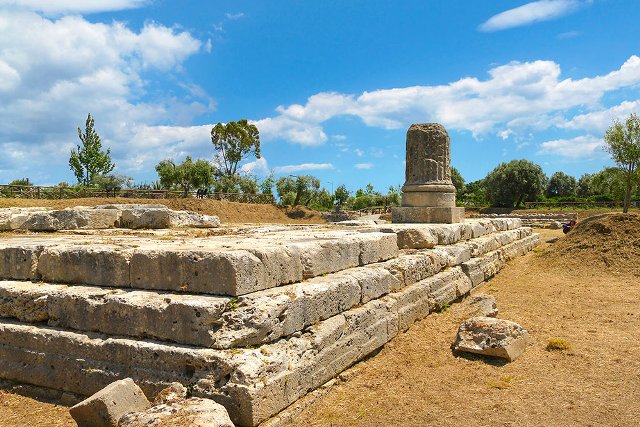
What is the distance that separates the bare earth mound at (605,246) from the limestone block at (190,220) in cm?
810

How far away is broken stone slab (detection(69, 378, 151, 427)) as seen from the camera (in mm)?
3389

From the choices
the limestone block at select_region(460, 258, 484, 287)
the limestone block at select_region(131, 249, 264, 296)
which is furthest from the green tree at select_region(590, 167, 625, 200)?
the limestone block at select_region(131, 249, 264, 296)

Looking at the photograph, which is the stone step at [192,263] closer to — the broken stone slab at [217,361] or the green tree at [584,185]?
the broken stone slab at [217,361]

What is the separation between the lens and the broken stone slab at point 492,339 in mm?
5113

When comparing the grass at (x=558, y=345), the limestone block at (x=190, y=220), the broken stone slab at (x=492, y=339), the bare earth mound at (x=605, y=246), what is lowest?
the grass at (x=558, y=345)

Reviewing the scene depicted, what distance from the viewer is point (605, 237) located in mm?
11672

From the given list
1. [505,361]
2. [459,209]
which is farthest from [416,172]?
[505,361]

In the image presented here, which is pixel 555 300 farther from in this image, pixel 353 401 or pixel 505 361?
pixel 353 401

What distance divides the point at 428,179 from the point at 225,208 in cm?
2046

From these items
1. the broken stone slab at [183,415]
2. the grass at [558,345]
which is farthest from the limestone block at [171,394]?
the grass at [558,345]

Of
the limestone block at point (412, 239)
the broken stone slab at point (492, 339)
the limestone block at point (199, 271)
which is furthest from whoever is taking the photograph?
the limestone block at point (412, 239)

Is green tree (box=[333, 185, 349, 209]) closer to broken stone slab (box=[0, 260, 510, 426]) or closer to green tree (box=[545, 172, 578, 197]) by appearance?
green tree (box=[545, 172, 578, 197])

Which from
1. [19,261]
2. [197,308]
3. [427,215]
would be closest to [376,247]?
[197,308]

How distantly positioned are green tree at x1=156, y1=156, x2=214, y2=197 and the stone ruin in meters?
40.4
